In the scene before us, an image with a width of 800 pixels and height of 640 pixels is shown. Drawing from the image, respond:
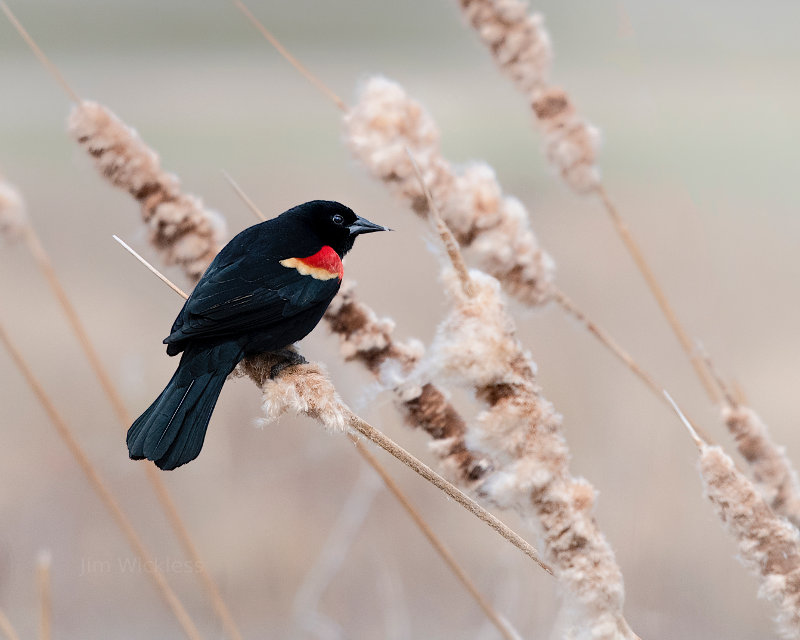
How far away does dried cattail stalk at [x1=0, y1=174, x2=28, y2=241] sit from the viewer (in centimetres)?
93

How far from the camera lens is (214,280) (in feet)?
2.82

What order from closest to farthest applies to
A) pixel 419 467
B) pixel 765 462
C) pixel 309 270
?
pixel 419 467
pixel 765 462
pixel 309 270

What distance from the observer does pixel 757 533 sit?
26.7 inches

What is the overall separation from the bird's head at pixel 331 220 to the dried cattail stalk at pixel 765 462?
2.04ft

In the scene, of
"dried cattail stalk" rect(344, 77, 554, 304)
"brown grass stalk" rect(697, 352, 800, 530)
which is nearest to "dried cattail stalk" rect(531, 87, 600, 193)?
"dried cattail stalk" rect(344, 77, 554, 304)

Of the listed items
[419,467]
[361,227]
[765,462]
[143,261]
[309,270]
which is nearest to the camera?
[419,467]

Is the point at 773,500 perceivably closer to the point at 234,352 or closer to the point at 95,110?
the point at 234,352

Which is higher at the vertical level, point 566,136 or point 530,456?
point 566,136

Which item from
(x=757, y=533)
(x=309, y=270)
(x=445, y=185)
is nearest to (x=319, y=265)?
(x=309, y=270)

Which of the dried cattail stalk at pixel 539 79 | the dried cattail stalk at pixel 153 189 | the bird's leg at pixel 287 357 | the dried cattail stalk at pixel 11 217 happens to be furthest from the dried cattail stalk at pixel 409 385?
the dried cattail stalk at pixel 11 217

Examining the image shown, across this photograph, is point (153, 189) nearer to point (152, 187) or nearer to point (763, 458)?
point (152, 187)

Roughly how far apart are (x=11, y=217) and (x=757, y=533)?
3.19 feet

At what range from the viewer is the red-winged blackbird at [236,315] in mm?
720

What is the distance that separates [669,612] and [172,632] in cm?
139
